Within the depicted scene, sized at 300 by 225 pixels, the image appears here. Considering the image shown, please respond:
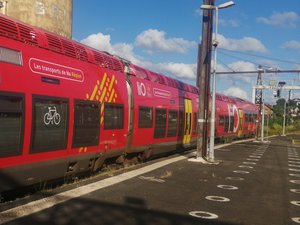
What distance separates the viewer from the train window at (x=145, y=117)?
50.6ft

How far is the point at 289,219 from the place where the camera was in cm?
818

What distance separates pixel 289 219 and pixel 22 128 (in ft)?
A: 15.8

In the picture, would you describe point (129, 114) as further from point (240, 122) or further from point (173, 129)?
point (240, 122)

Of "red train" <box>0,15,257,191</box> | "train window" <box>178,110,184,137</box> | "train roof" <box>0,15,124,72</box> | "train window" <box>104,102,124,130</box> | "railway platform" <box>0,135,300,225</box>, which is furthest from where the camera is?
"train window" <box>178,110,184,137</box>

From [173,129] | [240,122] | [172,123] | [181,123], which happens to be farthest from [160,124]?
[240,122]

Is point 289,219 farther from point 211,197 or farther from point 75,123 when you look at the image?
point 75,123

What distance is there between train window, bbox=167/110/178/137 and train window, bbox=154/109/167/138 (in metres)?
0.64

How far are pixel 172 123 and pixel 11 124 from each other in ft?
40.0

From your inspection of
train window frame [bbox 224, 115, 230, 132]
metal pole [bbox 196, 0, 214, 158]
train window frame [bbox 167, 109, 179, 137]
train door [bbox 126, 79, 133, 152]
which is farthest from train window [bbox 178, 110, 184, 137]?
train window frame [bbox 224, 115, 230, 132]

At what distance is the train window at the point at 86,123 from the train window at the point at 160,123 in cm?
585

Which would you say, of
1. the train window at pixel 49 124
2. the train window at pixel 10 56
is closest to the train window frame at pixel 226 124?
the train window at pixel 49 124

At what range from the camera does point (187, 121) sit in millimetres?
22438

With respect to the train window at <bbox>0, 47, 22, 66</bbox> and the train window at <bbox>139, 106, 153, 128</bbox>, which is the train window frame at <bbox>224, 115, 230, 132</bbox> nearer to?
the train window at <bbox>139, 106, 153, 128</bbox>

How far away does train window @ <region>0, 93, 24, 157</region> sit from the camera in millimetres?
7793
